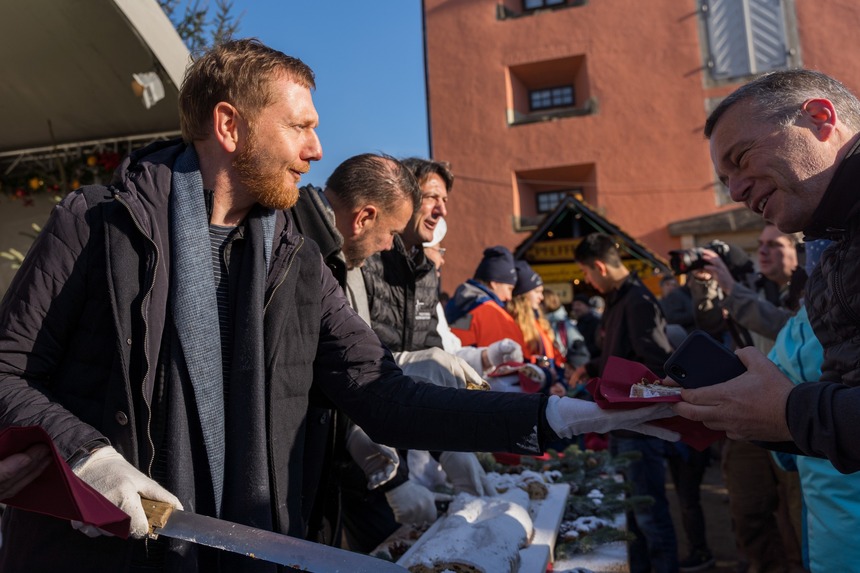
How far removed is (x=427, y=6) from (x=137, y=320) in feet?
52.8

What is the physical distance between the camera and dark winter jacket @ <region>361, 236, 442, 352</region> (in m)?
3.03

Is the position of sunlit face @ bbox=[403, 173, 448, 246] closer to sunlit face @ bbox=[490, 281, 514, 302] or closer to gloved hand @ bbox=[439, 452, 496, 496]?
gloved hand @ bbox=[439, 452, 496, 496]

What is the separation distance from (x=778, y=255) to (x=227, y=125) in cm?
344

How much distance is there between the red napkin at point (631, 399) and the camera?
1.77 m

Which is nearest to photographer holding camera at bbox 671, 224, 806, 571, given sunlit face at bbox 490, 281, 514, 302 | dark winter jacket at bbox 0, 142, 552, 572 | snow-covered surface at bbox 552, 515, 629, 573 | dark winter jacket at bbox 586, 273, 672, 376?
dark winter jacket at bbox 586, 273, 672, 376

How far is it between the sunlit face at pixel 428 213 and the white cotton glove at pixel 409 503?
1.26m

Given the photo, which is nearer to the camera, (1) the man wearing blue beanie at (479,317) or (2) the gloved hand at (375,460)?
(2) the gloved hand at (375,460)

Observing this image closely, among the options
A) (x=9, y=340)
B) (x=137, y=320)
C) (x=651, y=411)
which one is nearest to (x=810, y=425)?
(x=651, y=411)

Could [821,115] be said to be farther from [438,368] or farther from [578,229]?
[578,229]

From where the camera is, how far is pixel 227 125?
1.87 meters

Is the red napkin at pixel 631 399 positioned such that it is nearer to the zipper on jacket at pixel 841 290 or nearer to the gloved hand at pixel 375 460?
the zipper on jacket at pixel 841 290

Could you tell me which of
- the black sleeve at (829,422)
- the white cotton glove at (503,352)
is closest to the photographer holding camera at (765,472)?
the white cotton glove at (503,352)

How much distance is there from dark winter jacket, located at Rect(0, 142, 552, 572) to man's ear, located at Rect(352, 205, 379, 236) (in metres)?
0.90

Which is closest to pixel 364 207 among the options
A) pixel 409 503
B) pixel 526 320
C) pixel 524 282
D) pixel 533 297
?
pixel 409 503
